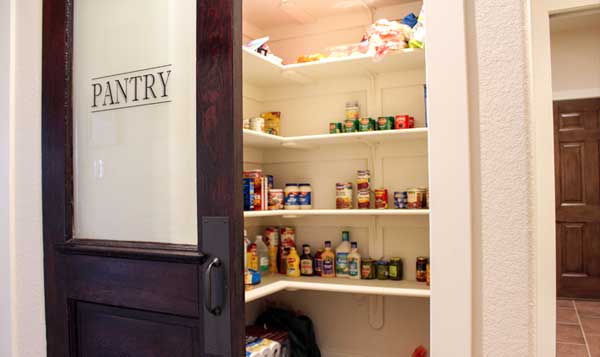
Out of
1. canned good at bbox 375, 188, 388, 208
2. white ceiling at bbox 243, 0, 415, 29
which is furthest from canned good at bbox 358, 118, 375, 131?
white ceiling at bbox 243, 0, 415, 29

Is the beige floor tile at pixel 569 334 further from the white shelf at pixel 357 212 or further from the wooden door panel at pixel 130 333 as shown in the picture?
the wooden door panel at pixel 130 333

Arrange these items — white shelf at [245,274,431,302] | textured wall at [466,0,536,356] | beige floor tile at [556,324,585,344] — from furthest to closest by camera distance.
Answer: beige floor tile at [556,324,585,344]
white shelf at [245,274,431,302]
textured wall at [466,0,536,356]

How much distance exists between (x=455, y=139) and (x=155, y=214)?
2.91 ft

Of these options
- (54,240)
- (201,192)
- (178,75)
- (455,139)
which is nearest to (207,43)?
(178,75)

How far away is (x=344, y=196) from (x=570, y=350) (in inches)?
87.0

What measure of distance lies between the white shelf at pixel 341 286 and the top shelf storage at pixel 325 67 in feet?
4.29

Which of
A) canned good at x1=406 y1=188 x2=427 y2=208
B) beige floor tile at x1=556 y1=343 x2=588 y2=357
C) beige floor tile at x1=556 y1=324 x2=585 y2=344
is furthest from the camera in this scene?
beige floor tile at x1=556 y1=324 x2=585 y2=344

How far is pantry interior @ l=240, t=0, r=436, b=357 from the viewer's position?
2.57 m

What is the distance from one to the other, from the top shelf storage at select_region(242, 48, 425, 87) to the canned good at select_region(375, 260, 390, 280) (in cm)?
122

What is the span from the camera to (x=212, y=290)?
1.11 metres

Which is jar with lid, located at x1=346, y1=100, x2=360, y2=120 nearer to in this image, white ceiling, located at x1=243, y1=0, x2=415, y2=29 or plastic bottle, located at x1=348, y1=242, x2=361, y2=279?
white ceiling, located at x1=243, y1=0, x2=415, y2=29

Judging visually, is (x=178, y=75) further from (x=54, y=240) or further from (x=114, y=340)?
(x=114, y=340)

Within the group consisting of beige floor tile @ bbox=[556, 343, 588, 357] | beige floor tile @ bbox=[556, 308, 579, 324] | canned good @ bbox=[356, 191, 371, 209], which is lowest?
beige floor tile @ bbox=[556, 308, 579, 324]

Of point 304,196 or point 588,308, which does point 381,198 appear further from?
point 588,308
